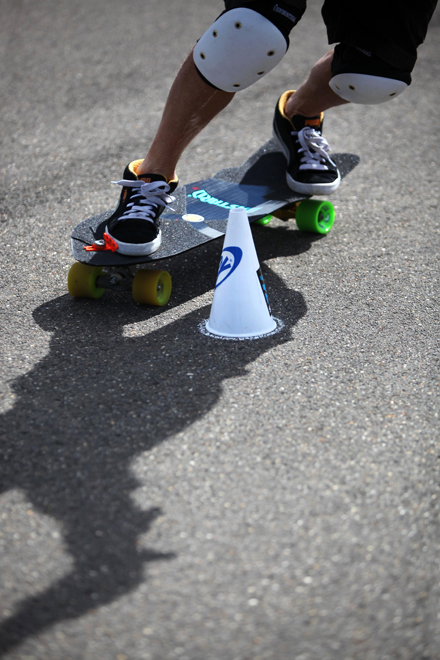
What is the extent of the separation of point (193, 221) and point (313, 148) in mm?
833

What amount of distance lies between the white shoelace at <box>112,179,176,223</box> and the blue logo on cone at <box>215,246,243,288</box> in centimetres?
42

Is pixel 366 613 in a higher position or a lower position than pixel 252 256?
lower

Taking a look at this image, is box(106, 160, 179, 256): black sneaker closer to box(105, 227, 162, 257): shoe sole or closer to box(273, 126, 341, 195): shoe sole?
box(105, 227, 162, 257): shoe sole

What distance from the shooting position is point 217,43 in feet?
7.61

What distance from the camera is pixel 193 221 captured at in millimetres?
2781

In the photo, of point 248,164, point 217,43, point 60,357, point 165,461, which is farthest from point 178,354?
point 248,164

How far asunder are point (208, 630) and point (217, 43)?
2.08m

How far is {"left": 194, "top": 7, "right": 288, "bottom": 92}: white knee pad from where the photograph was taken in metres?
2.27

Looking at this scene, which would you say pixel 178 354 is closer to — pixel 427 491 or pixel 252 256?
pixel 252 256

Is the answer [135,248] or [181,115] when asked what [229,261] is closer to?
[135,248]

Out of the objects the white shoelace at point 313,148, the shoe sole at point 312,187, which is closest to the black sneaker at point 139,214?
the shoe sole at point 312,187

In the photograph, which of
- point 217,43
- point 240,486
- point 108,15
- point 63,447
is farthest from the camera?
point 108,15

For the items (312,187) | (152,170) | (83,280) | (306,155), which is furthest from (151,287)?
(306,155)

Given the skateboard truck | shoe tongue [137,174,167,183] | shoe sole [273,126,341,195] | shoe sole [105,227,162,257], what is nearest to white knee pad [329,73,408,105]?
shoe sole [273,126,341,195]
